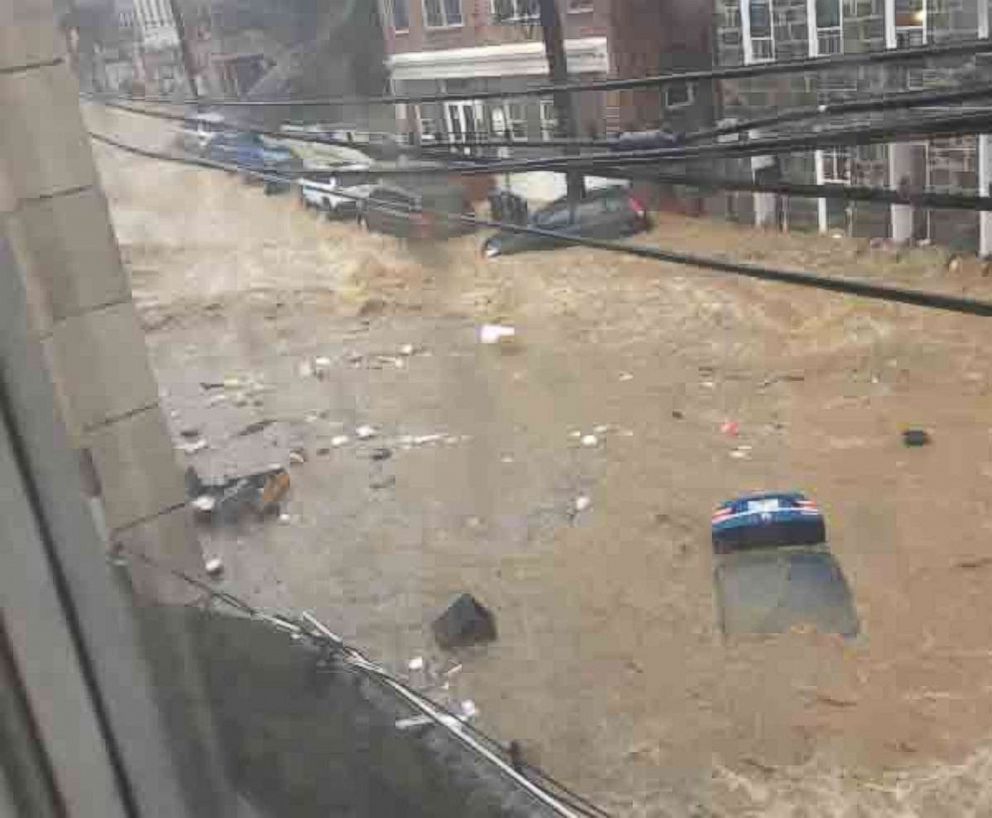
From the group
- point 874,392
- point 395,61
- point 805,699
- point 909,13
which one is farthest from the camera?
point 874,392

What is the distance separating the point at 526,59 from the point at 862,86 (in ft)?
1.93

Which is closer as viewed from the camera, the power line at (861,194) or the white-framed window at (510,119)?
the power line at (861,194)

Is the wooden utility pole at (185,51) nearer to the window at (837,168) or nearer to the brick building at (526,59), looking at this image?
the brick building at (526,59)

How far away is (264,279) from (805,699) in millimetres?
2970

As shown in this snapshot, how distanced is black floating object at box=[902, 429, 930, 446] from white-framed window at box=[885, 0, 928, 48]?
3.62 ft

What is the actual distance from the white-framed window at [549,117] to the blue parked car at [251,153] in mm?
524

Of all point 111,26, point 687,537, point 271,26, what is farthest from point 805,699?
point 111,26

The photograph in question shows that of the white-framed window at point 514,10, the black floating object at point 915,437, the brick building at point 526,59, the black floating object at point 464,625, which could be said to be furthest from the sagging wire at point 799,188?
the black floating object at point 915,437

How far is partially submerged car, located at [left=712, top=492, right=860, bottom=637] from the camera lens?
2217 mm

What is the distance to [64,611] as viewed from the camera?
27 centimetres

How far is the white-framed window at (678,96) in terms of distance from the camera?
1.74 metres

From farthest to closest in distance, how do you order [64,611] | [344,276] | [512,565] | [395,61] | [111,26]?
[344,276], [512,565], [395,61], [111,26], [64,611]

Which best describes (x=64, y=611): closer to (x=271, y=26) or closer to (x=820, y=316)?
(x=271, y=26)

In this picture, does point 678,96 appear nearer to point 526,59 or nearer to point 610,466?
point 526,59
